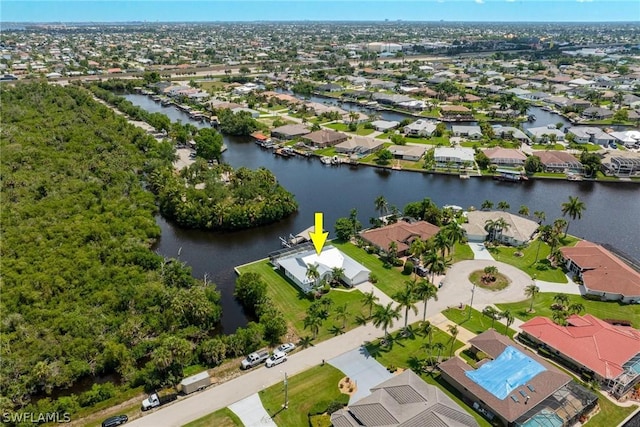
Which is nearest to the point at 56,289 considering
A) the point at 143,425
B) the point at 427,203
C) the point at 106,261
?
the point at 106,261

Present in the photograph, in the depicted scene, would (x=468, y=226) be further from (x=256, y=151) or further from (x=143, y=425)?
(x=256, y=151)

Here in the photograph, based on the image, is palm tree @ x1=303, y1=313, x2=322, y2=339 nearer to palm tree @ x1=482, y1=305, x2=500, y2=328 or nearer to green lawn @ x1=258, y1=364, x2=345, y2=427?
green lawn @ x1=258, y1=364, x2=345, y2=427

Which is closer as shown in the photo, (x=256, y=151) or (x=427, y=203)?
(x=427, y=203)

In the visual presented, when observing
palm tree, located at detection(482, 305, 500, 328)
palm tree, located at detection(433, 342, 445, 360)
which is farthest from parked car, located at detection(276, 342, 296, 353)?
palm tree, located at detection(482, 305, 500, 328)

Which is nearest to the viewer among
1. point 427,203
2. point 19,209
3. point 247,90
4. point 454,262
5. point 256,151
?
point 454,262

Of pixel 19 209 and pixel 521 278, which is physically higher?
pixel 19 209

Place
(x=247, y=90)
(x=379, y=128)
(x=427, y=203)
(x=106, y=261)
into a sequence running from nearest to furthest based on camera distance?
(x=106, y=261) → (x=427, y=203) → (x=379, y=128) → (x=247, y=90)

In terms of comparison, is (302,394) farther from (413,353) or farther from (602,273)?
(602,273)

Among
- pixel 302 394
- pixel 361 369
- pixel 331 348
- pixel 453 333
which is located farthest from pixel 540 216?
pixel 302 394
